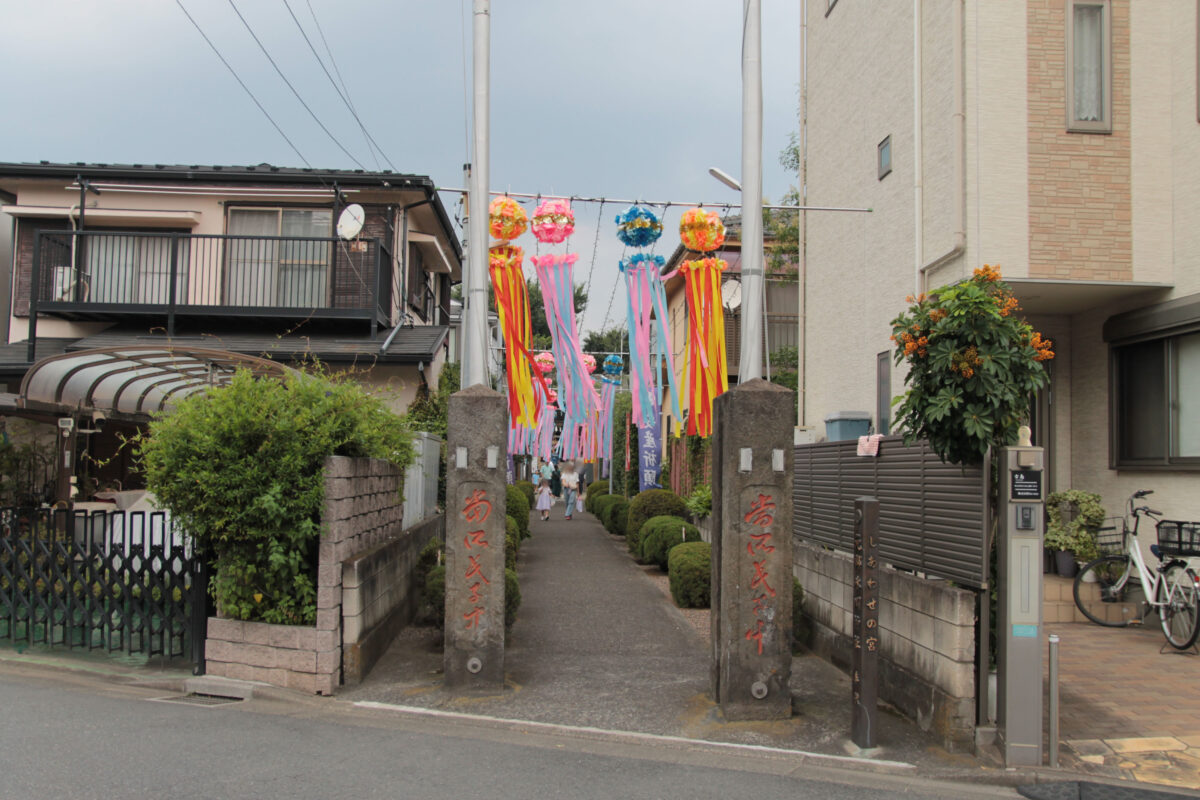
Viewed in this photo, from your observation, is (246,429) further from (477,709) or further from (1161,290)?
(1161,290)

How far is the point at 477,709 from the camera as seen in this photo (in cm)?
702

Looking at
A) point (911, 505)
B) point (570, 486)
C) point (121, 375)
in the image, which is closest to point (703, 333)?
point (911, 505)

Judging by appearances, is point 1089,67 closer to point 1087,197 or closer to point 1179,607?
point 1087,197

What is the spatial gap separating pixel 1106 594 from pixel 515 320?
23.5 feet

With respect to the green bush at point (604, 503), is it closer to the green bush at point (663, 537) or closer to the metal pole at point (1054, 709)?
the green bush at point (663, 537)

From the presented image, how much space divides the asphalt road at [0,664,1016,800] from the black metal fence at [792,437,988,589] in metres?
1.63

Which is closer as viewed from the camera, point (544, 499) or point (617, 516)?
point (617, 516)

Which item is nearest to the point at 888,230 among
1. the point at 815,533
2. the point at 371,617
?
the point at 815,533

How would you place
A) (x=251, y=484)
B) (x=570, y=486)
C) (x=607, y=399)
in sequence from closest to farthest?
(x=251, y=484) < (x=607, y=399) < (x=570, y=486)

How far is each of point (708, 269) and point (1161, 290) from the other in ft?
17.4

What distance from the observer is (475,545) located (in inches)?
293

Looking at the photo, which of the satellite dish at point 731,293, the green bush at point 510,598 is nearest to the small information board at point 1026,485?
the green bush at point 510,598

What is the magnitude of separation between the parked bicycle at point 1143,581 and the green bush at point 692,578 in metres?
4.36

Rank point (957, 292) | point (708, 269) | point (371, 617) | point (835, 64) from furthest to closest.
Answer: point (835, 64), point (708, 269), point (371, 617), point (957, 292)
